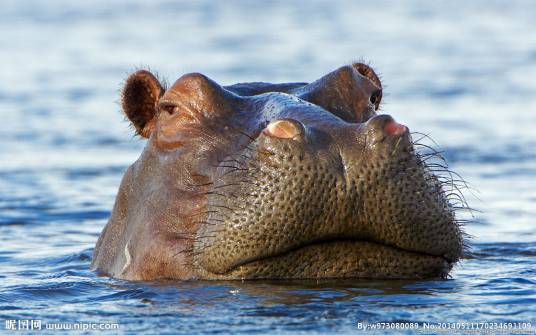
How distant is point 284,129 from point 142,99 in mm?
1915

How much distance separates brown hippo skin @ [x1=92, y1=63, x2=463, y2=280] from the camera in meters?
6.20

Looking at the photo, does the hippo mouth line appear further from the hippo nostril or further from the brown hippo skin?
the hippo nostril

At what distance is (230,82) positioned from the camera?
20.0 m

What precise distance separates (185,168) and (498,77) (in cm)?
1421

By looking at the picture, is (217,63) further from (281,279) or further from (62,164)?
(281,279)

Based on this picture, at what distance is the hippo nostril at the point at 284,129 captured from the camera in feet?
20.3

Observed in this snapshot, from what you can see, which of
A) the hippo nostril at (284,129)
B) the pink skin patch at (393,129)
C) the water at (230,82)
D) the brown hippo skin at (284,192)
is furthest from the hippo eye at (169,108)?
the pink skin patch at (393,129)

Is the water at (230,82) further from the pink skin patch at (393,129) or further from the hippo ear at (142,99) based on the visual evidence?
the hippo ear at (142,99)

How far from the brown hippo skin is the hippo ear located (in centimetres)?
46

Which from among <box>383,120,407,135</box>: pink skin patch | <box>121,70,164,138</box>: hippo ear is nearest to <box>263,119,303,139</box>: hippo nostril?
<box>383,120,407,135</box>: pink skin patch

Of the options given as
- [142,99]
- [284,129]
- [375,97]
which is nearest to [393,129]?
[284,129]

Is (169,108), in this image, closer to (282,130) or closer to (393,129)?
(282,130)

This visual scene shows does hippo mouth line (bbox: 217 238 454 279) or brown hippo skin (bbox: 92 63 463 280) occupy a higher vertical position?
brown hippo skin (bbox: 92 63 463 280)

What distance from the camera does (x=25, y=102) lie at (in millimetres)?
19266
